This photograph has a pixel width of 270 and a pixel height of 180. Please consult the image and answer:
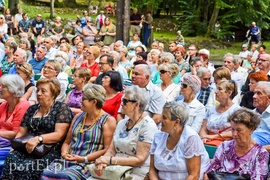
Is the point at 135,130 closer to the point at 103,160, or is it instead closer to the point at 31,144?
the point at 103,160

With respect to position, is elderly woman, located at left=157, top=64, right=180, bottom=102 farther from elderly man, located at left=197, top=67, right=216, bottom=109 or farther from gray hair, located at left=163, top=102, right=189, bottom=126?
gray hair, located at left=163, top=102, right=189, bottom=126

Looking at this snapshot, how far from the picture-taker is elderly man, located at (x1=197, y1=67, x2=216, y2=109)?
20.5 ft

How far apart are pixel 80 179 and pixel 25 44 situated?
6.81 meters

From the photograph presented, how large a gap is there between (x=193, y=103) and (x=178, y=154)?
1.43 metres

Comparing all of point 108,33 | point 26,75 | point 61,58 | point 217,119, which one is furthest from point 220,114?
point 108,33

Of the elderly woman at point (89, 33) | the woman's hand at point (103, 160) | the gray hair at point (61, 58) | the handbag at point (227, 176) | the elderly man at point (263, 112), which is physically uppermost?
the elderly man at point (263, 112)

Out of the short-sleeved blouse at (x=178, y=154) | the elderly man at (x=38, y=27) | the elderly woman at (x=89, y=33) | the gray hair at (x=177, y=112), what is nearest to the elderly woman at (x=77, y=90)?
the short-sleeved blouse at (x=178, y=154)

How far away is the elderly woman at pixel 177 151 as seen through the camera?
4035mm

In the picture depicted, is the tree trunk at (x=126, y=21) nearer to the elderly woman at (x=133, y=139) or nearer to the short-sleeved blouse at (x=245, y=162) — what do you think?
the elderly woman at (x=133, y=139)

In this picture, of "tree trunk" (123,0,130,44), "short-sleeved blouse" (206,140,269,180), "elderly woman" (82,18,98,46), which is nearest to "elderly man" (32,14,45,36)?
"elderly woman" (82,18,98,46)

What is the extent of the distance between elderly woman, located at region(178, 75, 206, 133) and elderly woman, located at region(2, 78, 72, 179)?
4.36ft

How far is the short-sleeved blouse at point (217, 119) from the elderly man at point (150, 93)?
0.69 m

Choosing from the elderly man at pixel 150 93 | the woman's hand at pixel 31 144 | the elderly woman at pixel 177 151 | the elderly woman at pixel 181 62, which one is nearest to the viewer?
the elderly woman at pixel 177 151

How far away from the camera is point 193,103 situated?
17.9 ft
